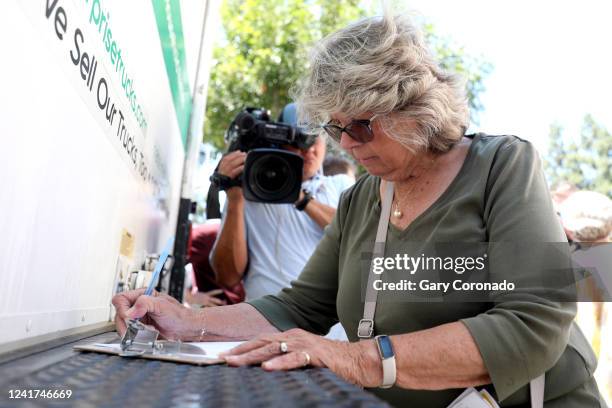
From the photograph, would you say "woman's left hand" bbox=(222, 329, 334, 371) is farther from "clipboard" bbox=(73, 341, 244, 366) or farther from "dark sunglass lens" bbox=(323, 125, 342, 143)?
"dark sunglass lens" bbox=(323, 125, 342, 143)

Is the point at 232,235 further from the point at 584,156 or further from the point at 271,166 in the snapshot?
the point at 584,156

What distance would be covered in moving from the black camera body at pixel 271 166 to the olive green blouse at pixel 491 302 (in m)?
0.89

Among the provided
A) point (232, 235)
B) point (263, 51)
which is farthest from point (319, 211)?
point (263, 51)

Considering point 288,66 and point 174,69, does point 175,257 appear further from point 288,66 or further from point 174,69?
point 288,66

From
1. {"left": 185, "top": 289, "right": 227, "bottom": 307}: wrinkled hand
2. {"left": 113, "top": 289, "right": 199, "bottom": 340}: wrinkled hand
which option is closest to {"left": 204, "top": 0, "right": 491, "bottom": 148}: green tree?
{"left": 185, "top": 289, "right": 227, "bottom": 307}: wrinkled hand

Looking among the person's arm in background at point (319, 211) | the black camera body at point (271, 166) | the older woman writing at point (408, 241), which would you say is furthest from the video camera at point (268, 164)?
the older woman writing at point (408, 241)

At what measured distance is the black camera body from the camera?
2801 mm

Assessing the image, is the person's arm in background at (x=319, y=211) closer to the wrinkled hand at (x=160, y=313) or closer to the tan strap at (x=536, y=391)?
the wrinkled hand at (x=160, y=313)

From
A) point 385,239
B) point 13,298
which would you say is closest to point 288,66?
point 385,239

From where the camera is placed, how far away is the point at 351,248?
6.08 ft

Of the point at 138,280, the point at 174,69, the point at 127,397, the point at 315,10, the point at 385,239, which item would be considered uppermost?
the point at 315,10

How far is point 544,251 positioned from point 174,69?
5.84 ft

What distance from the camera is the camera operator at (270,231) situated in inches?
116

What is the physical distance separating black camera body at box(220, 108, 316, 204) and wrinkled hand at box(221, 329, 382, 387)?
1.59 metres
